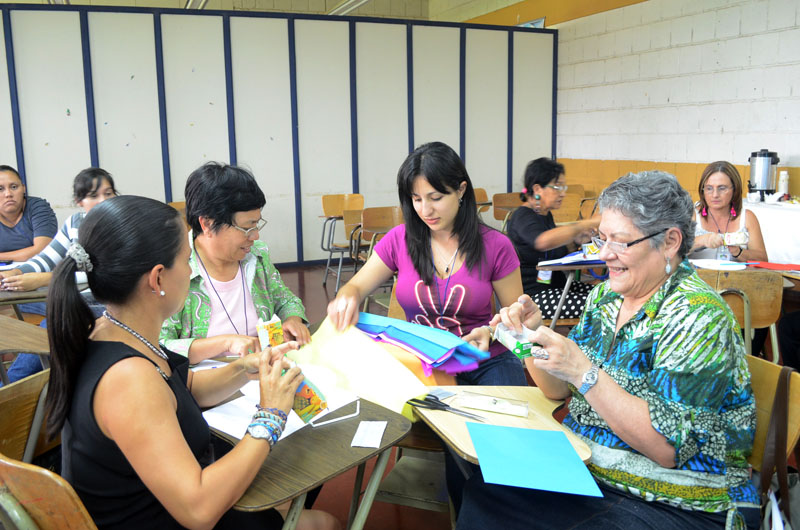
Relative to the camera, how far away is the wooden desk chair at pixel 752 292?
109 inches

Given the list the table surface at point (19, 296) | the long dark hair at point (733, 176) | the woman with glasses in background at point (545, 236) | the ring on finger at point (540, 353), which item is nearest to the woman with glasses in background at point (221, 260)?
the ring on finger at point (540, 353)

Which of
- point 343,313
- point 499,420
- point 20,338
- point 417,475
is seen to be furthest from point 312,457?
point 20,338

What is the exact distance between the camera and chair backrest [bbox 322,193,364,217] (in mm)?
6930

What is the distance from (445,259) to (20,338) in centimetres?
162

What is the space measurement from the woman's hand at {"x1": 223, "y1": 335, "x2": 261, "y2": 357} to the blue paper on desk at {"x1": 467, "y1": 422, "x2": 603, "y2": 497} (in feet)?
2.34

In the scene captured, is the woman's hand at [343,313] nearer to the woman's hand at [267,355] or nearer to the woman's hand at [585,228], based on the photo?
the woman's hand at [267,355]

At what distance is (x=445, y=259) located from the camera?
2436mm

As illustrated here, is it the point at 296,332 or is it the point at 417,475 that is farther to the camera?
the point at 417,475

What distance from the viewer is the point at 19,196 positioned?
12.3 feet

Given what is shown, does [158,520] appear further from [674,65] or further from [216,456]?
[674,65]

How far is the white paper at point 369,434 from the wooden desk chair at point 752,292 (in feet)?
6.40

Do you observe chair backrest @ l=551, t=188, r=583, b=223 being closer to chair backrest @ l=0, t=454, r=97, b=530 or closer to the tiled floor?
the tiled floor

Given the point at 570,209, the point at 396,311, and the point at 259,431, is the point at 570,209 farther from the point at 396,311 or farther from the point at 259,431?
the point at 259,431

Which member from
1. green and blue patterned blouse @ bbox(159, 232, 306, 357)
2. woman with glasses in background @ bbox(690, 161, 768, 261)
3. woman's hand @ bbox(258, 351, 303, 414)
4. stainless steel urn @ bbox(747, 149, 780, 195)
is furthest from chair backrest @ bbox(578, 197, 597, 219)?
woman's hand @ bbox(258, 351, 303, 414)
